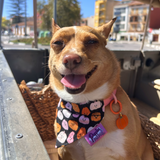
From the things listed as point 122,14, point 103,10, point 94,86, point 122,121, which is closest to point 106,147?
point 122,121

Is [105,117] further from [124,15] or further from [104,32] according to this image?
[124,15]

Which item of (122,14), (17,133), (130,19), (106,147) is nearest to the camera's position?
(17,133)

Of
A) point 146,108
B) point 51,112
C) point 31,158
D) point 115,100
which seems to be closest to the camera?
point 31,158

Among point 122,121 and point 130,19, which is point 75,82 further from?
point 130,19

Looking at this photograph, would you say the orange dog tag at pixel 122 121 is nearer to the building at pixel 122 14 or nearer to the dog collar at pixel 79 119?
the dog collar at pixel 79 119

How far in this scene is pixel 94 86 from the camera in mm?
1586

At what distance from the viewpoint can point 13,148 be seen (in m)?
0.65

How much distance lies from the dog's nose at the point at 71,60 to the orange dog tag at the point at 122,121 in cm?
68

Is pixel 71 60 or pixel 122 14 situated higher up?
pixel 122 14

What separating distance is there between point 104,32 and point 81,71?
66cm

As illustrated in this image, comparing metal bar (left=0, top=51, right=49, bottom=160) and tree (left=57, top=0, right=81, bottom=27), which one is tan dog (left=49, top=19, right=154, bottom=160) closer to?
metal bar (left=0, top=51, right=49, bottom=160)

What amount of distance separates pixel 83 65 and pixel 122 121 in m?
0.66

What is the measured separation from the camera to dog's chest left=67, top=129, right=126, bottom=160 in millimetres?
1548

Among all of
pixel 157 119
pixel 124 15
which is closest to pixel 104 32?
pixel 157 119
